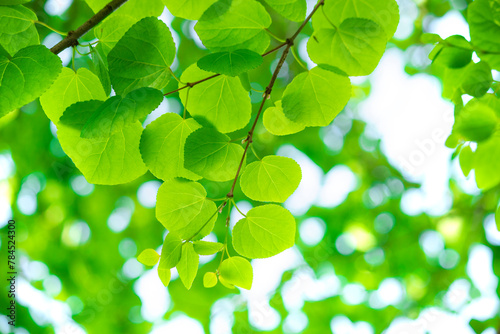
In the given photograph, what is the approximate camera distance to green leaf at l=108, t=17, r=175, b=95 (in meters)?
0.50

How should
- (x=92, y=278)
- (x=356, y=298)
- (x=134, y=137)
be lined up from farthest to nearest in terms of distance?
1. (x=356, y=298)
2. (x=92, y=278)
3. (x=134, y=137)

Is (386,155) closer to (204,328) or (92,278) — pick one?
(204,328)

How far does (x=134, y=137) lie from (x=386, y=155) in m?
2.80

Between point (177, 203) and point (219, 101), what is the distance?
0.62ft

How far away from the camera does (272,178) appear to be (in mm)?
599

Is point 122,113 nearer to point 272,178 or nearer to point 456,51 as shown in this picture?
point 272,178

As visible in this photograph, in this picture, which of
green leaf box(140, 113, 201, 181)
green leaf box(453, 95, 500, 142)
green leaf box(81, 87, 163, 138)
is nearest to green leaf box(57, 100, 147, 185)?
green leaf box(140, 113, 201, 181)

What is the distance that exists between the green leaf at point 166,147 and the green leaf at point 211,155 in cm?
5

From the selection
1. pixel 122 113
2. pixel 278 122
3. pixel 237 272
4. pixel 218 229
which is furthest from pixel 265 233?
pixel 218 229

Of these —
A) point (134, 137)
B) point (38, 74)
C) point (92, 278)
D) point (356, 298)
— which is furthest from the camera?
point (356, 298)

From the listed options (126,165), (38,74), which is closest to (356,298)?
(126,165)

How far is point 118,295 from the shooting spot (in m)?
2.82

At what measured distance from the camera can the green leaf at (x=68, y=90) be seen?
24.3 inches

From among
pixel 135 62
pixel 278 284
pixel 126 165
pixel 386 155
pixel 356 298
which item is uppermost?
pixel 135 62
